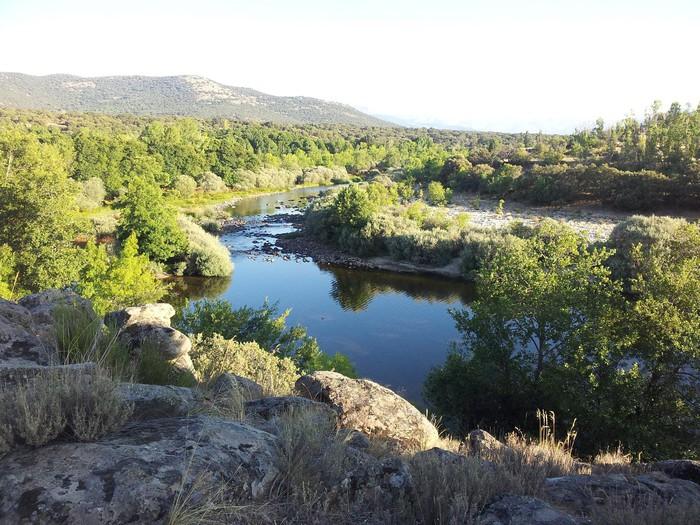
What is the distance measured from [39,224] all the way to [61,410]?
22.8m

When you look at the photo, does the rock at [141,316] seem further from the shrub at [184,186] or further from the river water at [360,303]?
the shrub at [184,186]

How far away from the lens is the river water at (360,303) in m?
26.0

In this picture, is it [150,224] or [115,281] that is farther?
[150,224]

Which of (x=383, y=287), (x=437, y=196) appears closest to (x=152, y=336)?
(x=383, y=287)

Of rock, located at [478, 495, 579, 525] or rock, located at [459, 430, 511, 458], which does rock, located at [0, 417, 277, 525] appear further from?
rock, located at [459, 430, 511, 458]

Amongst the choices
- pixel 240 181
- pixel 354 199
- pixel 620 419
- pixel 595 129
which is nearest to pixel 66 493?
pixel 620 419

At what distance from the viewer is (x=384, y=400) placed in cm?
780

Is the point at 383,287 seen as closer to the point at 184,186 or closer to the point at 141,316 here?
the point at 141,316

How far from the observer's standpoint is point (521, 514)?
13.1ft

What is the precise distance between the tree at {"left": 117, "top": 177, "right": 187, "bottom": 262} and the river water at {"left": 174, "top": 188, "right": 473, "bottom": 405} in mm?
3046

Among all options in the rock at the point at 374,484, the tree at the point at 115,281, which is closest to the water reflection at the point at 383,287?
the tree at the point at 115,281

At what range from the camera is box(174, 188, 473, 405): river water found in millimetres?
26016

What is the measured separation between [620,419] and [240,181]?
8160 cm

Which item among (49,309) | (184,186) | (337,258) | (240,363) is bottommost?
(337,258)
